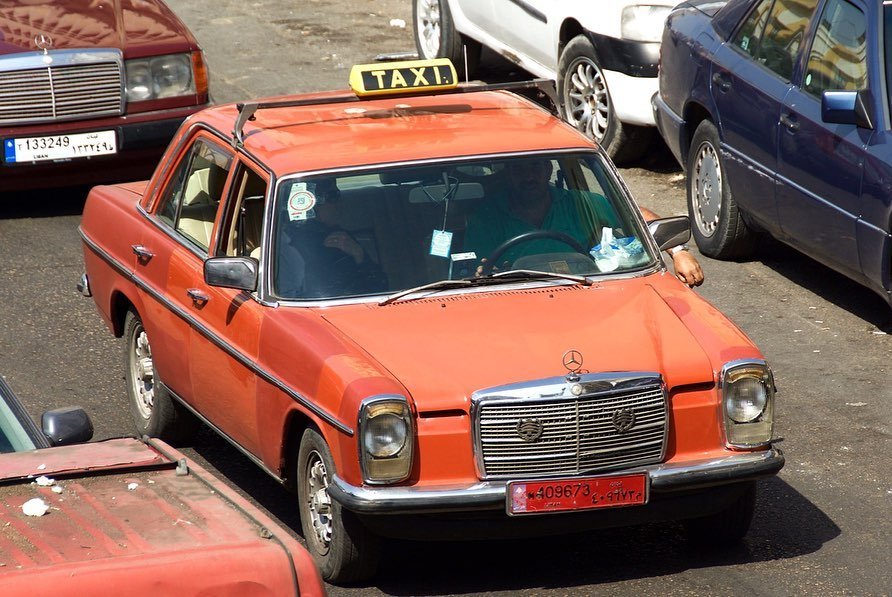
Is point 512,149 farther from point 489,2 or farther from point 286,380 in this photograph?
point 489,2

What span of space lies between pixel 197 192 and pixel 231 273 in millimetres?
1076

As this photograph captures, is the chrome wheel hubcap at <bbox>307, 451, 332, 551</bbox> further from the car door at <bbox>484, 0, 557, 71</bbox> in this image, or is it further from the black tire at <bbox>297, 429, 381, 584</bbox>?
the car door at <bbox>484, 0, 557, 71</bbox>

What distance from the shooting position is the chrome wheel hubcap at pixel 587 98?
11977mm

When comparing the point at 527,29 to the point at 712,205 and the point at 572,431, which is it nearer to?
the point at 712,205

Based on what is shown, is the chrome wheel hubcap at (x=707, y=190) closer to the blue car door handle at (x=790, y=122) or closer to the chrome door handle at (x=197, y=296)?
the blue car door handle at (x=790, y=122)

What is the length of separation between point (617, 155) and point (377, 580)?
654cm

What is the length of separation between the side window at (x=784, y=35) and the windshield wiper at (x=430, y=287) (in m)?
3.73

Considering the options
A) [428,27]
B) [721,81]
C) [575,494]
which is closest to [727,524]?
[575,494]

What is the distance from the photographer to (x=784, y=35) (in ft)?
31.4

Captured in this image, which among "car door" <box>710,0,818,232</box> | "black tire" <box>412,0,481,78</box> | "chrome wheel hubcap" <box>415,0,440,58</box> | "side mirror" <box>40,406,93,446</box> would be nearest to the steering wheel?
"side mirror" <box>40,406,93,446</box>

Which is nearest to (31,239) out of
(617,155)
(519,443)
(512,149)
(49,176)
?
(49,176)

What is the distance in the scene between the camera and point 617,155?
39.8 feet

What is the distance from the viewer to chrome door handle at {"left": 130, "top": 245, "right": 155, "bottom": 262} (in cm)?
743

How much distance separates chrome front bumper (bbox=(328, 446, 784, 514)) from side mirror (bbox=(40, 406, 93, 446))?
949mm
